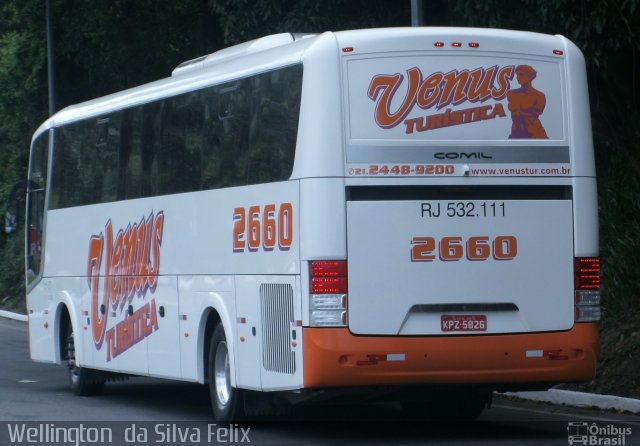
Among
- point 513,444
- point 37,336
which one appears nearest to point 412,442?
point 513,444

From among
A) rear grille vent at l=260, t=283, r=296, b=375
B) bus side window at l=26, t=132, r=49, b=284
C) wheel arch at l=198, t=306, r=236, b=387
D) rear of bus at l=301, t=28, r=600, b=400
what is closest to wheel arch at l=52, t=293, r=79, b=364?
bus side window at l=26, t=132, r=49, b=284

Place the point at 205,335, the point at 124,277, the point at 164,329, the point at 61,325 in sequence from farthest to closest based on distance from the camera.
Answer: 1. the point at 61,325
2. the point at 124,277
3. the point at 164,329
4. the point at 205,335

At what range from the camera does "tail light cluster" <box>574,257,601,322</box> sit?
12508mm

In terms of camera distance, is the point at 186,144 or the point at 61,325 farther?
the point at 61,325

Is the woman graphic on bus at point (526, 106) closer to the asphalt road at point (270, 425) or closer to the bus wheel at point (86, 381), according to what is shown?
the asphalt road at point (270, 425)

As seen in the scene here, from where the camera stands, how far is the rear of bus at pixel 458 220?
11953 millimetres

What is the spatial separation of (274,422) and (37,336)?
6.33 meters

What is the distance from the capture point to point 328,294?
11.9 m

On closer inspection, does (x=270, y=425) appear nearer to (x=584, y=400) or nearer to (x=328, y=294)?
(x=328, y=294)

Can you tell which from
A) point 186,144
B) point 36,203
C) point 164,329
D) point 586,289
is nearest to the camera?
point 586,289

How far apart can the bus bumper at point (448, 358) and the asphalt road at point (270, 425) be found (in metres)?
0.64

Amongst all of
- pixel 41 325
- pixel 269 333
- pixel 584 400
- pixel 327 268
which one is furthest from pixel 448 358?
pixel 41 325

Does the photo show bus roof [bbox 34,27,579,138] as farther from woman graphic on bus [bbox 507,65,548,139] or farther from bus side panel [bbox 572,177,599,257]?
bus side panel [bbox 572,177,599,257]

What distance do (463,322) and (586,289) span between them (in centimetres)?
121
